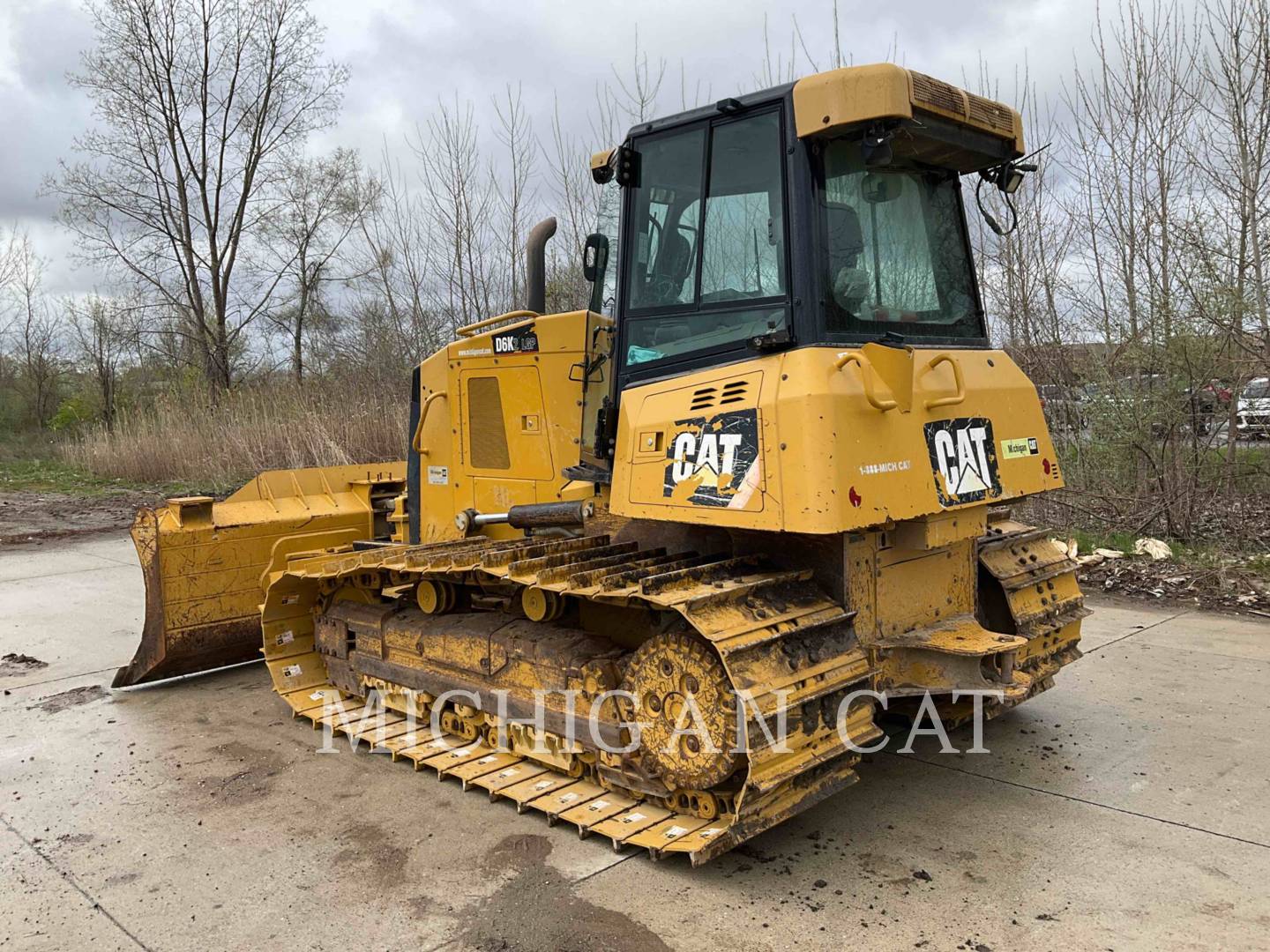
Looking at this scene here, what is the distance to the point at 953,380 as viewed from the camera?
383cm

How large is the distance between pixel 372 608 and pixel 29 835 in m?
1.79

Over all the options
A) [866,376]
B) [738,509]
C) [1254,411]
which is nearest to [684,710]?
[738,509]

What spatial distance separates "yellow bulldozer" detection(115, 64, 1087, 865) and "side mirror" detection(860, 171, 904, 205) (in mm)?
18

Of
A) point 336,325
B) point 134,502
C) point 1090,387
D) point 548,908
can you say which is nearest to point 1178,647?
point 1090,387

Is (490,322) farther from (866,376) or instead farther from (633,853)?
(633,853)

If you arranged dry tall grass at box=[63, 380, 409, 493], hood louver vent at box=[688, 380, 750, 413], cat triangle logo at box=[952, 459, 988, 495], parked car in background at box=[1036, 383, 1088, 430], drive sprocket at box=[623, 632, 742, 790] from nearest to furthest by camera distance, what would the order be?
drive sprocket at box=[623, 632, 742, 790] → hood louver vent at box=[688, 380, 750, 413] → cat triangle logo at box=[952, 459, 988, 495] → parked car in background at box=[1036, 383, 1088, 430] → dry tall grass at box=[63, 380, 409, 493]

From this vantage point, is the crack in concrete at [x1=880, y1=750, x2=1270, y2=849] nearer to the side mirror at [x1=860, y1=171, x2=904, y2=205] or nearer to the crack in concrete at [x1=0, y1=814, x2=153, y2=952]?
the side mirror at [x1=860, y1=171, x2=904, y2=205]

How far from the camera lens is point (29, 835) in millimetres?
3861

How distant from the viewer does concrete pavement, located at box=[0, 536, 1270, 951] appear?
3057mm

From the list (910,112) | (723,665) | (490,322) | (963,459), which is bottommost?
(723,665)

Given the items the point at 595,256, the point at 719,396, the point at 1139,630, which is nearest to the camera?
Answer: the point at 719,396

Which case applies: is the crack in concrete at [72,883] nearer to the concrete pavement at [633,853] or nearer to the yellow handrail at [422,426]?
the concrete pavement at [633,853]

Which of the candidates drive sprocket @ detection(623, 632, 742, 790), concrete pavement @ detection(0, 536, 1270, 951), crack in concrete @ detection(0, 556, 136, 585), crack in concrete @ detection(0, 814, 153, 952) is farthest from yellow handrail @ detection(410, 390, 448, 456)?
crack in concrete @ detection(0, 556, 136, 585)

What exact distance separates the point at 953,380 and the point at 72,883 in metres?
3.82
